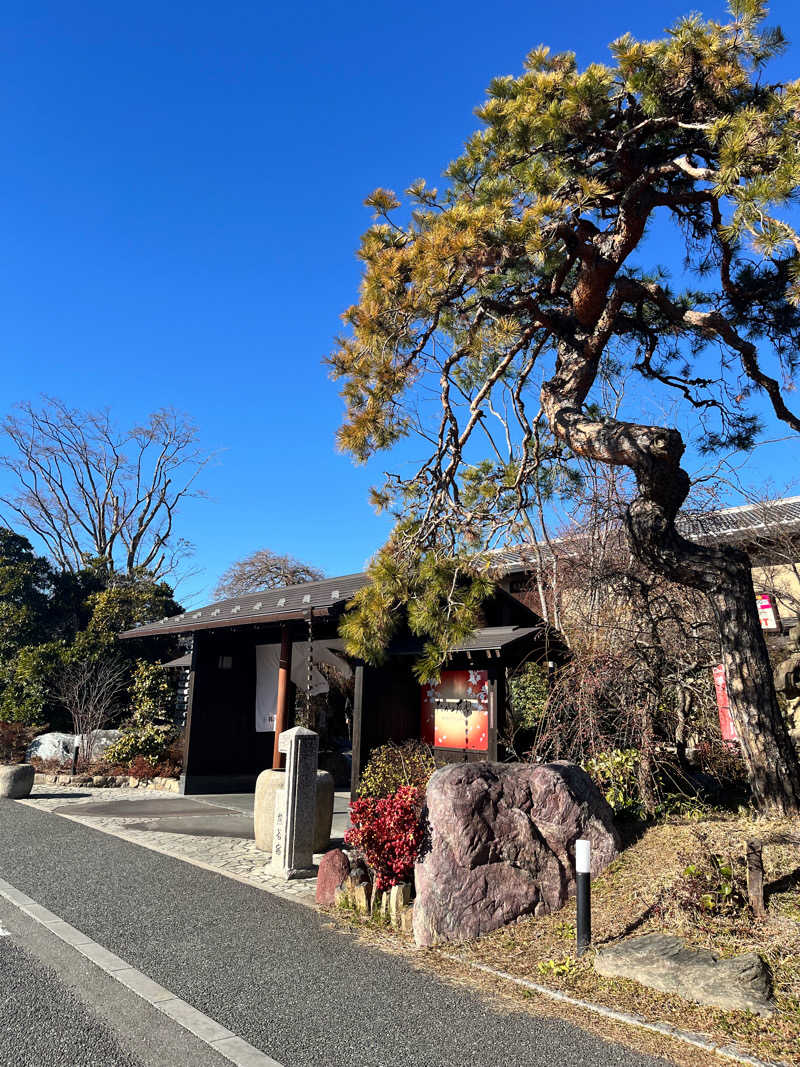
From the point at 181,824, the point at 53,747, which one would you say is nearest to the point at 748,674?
the point at 181,824

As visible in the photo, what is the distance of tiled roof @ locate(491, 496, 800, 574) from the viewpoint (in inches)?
419

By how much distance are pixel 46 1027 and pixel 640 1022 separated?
10.5 feet

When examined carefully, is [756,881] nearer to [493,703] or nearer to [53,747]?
[493,703]

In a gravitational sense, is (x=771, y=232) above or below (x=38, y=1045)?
above

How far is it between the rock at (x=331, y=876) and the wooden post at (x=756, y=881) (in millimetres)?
3288

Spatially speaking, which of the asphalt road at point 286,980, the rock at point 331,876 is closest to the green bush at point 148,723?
the asphalt road at point 286,980

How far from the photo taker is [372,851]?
19.5 ft

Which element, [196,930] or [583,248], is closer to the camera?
[196,930]

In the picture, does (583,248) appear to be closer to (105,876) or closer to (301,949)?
(301,949)

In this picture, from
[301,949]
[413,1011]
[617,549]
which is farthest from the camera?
[617,549]

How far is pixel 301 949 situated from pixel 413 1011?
4.47 feet

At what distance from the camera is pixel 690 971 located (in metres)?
4.20

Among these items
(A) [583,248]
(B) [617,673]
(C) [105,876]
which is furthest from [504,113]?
(C) [105,876]

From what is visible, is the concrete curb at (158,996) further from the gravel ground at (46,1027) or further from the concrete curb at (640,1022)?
the concrete curb at (640,1022)
